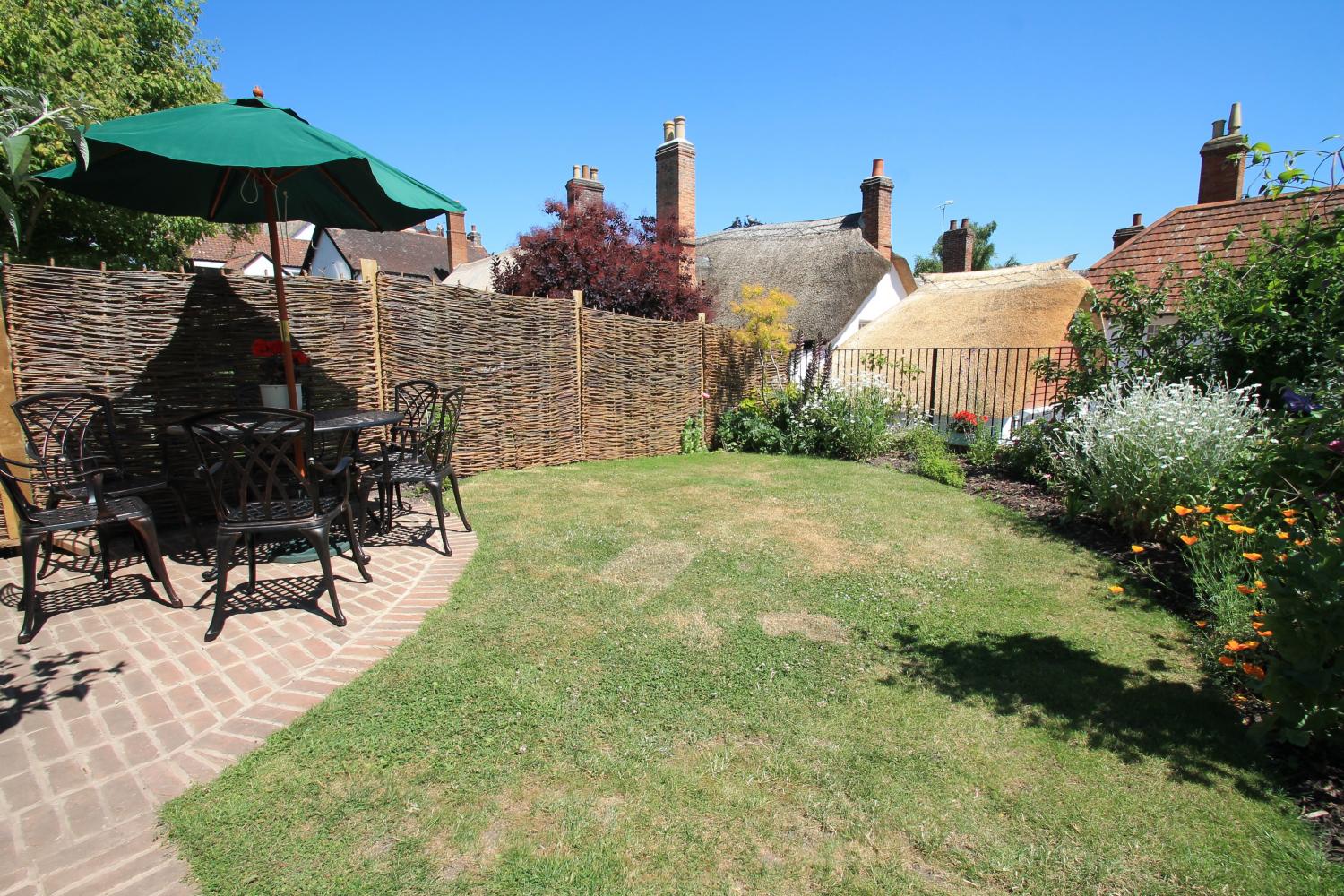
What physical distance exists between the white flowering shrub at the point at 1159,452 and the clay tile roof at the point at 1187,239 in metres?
4.25

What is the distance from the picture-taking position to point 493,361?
24.1 ft

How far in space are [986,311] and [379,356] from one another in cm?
1125

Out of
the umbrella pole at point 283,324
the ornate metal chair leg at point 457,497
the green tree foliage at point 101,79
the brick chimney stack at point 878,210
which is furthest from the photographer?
the brick chimney stack at point 878,210

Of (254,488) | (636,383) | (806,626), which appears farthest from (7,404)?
(636,383)

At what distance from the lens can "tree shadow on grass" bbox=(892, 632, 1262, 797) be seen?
2506 millimetres

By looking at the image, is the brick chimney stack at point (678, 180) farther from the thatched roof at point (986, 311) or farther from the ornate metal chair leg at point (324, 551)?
the ornate metal chair leg at point (324, 551)

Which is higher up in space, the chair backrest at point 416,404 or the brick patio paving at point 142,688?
the chair backrest at point 416,404

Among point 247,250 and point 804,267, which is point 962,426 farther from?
point 247,250

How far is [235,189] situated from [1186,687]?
7.08 m

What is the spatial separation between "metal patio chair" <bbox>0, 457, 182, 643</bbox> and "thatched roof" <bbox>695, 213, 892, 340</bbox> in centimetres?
1265

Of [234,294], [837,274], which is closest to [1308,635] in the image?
[234,294]

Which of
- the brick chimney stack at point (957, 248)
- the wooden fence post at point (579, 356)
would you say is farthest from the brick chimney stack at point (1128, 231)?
the wooden fence post at point (579, 356)

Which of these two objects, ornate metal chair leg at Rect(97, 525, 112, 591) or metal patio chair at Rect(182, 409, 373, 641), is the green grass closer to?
metal patio chair at Rect(182, 409, 373, 641)

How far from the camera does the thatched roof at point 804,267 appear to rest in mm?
15461
